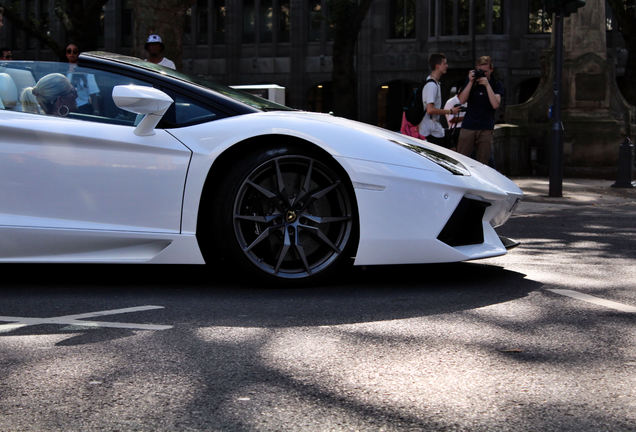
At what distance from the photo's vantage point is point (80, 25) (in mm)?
27250

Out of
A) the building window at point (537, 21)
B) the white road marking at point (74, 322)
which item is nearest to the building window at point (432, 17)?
the building window at point (537, 21)

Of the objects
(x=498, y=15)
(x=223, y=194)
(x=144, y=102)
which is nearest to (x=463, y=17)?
(x=498, y=15)

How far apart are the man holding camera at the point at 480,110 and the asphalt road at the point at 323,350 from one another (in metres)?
5.59

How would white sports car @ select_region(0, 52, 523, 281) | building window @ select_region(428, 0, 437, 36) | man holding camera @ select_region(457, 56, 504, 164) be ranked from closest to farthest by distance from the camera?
white sports car @ select_region(0, 52, 523, 281), man holding camera @ select_region(457, 56, 504, 164), building window @ select_region(428, 0, 437, 36)

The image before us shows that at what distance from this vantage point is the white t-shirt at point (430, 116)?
11.2 metres

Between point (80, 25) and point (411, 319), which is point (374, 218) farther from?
point (80, 25)

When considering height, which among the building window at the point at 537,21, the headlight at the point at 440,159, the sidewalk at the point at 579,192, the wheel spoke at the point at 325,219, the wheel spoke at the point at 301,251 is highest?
the building window at the point at 537,21

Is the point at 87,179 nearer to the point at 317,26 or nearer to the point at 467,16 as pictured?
the point at 467,16

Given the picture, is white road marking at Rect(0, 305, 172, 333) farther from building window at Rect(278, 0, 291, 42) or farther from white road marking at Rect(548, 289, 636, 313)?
building window at Rect(278, 0, 291, 42)

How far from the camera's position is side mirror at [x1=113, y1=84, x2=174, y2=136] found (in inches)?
211

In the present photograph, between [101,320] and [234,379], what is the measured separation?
1.35 meters

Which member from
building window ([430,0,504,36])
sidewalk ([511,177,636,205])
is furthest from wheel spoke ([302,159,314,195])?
building window ([430,0,504,36])

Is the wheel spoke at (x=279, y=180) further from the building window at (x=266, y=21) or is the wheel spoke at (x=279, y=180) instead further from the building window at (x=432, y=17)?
the building window at (x=266, y=21)

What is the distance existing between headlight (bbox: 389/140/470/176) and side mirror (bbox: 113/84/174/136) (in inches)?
50.3
